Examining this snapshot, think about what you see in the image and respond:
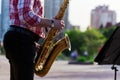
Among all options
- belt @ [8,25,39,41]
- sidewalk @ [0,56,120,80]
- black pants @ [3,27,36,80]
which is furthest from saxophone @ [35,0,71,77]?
sidewalk @ [0,56,120,80]

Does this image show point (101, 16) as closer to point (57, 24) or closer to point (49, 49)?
point (49, 49)

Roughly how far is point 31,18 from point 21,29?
0.53 ft

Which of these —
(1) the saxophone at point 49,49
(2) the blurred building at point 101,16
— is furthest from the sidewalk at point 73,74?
(2) the blurred building at point 101,16

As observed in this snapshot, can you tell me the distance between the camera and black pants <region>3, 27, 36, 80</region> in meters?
4.31

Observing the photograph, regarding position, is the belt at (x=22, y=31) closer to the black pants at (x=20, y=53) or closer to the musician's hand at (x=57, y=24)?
the black pants at (x=20, y=53)

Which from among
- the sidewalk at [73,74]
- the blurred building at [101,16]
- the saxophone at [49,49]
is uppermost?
the saxophone at [49,49]

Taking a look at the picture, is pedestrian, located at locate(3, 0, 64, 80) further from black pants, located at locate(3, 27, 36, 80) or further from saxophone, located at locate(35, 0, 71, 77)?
saxophone, located at locate(35, 0, 71, 77)

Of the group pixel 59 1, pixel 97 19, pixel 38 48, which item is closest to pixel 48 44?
pixel 38 48

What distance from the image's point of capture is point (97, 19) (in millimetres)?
135250

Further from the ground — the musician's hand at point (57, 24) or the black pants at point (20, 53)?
the musician's hand at point (57, 24)

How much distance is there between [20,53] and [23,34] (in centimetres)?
17

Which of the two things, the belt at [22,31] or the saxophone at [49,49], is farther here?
the saxophone at [49,49]

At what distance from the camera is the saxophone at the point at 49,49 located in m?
4.81

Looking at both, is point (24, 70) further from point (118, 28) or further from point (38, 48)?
point (118, 28)
